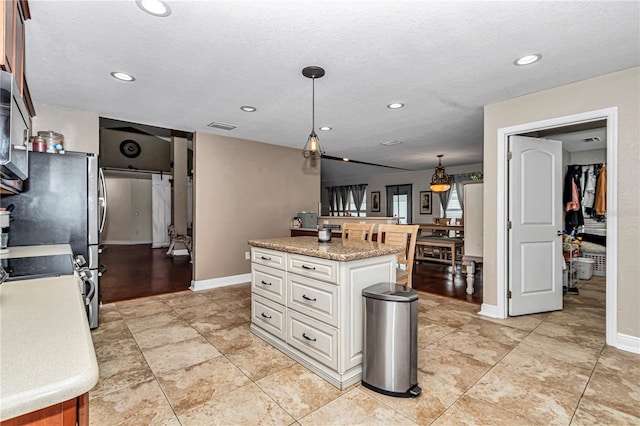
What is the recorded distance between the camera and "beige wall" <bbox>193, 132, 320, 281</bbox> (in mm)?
4789

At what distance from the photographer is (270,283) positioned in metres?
2.73

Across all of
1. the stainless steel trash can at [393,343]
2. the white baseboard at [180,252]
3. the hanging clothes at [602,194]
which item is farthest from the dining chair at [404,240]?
the white baseboard at [180,252]

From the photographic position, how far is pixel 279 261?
2623mm

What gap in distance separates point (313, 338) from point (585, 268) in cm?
539

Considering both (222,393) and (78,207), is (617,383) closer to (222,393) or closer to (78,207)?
(222,393)

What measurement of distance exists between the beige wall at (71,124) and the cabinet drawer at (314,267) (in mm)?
3126

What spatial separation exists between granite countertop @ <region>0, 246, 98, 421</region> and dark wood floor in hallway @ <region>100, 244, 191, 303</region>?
11.5 ft

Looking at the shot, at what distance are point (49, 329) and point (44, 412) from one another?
278 mm

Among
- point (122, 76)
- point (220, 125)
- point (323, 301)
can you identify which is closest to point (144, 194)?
point (220, 125)

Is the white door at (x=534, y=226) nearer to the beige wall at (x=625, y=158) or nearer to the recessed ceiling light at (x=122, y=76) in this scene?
the beige wall at (x=625, y=158)

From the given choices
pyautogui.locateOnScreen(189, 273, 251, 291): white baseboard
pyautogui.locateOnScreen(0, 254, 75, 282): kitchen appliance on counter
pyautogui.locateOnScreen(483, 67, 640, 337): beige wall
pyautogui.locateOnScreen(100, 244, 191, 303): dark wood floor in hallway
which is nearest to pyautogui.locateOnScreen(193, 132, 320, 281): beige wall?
pyautogui.locateOnScreen(189, 273, 251, 291): white baseboard

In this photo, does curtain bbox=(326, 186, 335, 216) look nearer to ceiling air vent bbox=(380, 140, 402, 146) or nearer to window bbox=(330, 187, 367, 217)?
window bbox=(330, 187, 367, 217)

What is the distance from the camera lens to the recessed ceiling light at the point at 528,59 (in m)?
2.44

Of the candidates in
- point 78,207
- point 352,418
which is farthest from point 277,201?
point 352,418
